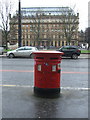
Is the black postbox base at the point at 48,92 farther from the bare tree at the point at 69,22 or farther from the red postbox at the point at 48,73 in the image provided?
the bare tree at the point at 69,22

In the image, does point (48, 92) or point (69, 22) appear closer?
point (48, 92)

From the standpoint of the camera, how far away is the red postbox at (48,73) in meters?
5.41

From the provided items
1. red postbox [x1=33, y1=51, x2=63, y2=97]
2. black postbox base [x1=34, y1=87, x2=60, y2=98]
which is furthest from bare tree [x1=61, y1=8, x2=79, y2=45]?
black postbox base [x1=34, y1=87, x2=60, y2=98]

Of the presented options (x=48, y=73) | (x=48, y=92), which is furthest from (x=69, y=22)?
(x=48, y=92)

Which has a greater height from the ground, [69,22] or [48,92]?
[69,22]

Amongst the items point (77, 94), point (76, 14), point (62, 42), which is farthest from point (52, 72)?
point (62, 42)

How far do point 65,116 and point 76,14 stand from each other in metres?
37.2

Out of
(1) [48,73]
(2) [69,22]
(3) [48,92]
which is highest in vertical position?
(2) [69,22]

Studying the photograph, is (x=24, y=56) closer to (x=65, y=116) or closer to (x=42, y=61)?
(x=42, y=61)

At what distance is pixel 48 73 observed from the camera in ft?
17.8

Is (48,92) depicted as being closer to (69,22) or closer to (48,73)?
(48,73)

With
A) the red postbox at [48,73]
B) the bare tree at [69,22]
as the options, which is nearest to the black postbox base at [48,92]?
the red postbox at [48,73]

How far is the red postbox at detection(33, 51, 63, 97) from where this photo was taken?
213 inches

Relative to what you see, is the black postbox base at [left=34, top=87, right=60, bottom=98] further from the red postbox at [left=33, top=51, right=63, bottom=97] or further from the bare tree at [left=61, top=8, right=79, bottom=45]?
the bare tree at [left=61, top=8, right=79, bottom=45]
